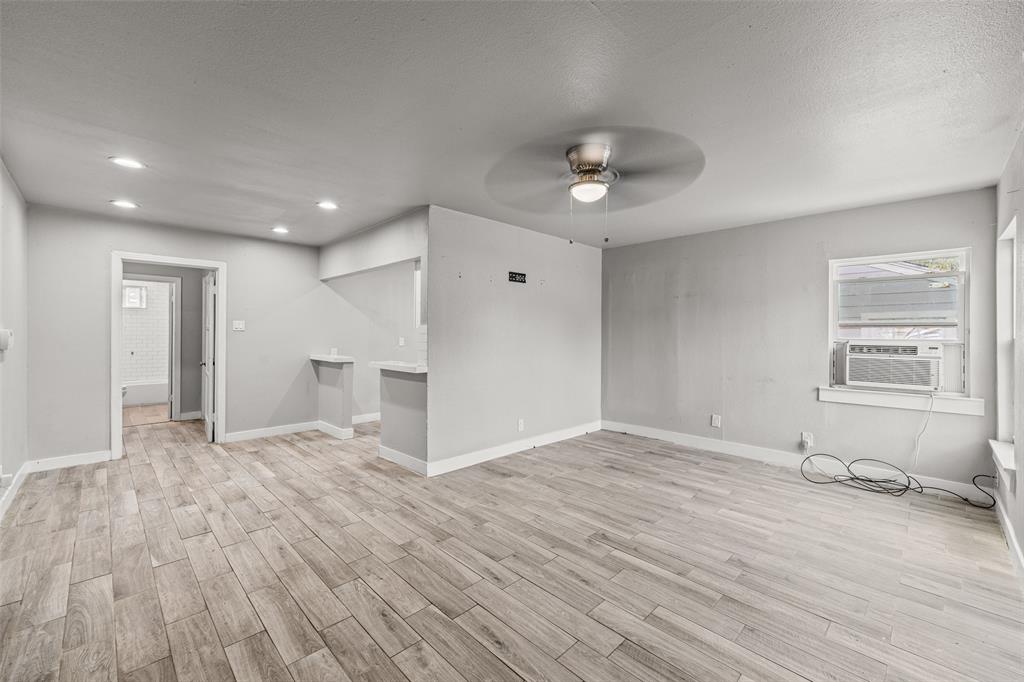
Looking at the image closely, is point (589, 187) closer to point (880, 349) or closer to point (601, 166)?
point (601, 166)

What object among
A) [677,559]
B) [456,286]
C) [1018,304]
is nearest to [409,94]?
[456,286]

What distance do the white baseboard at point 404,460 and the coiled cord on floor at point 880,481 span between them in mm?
3499

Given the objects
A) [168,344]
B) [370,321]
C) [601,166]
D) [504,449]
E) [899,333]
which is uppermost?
[601,166]

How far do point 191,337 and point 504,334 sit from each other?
533 centimetres

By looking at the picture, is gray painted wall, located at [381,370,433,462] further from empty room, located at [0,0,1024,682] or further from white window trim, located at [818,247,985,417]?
white window trim, located at [818,247,985,417]

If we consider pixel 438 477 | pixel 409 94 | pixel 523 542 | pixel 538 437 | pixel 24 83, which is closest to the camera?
pixel 24 83

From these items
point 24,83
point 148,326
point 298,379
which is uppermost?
point 24,83

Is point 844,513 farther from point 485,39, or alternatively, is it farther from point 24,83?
point 24,83

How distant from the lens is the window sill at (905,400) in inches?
136

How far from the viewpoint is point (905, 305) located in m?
3.81

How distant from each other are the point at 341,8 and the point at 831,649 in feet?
10.4

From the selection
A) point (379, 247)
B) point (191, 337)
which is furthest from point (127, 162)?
point (191, 337)

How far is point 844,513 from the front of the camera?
322cm

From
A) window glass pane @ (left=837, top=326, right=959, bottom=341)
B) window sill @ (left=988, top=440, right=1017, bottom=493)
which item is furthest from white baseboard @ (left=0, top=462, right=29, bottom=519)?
window glass pane @ (left=837, top=326, right=959, bottom=341)
